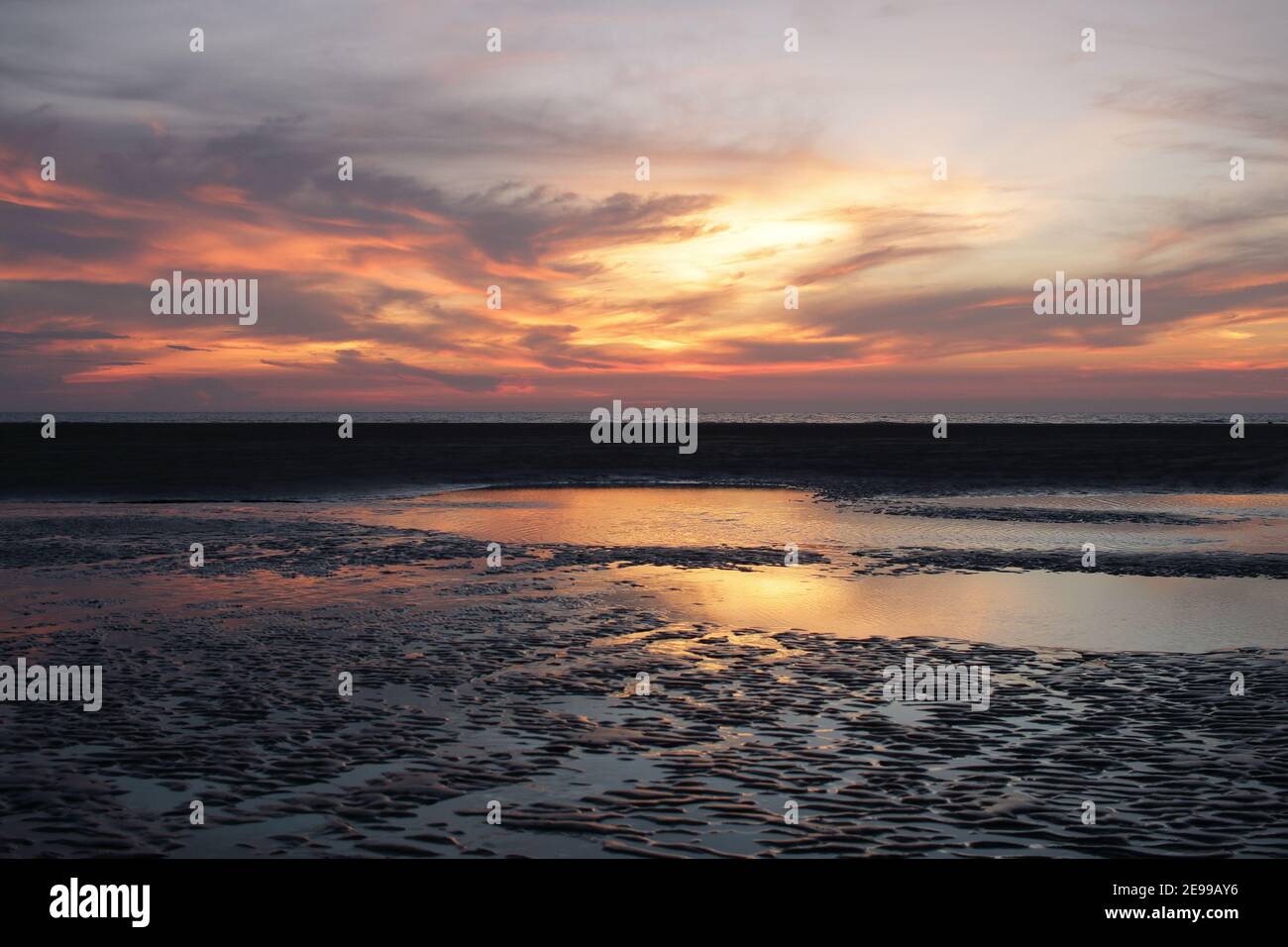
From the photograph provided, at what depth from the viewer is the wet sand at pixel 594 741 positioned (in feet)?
26.1

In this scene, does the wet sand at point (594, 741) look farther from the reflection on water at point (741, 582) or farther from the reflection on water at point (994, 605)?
the reflection on water at point (994, 605)

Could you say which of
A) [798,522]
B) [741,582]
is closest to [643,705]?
[741,582]

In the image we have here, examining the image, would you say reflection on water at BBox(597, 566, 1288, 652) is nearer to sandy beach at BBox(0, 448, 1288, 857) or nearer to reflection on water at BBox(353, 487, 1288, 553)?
sandy beach at BBox(0, 448, 1288, 857)

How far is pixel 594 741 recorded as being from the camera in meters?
10.3

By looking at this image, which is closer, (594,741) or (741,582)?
(594,741)

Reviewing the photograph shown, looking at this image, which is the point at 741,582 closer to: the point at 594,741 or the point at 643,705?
the point at 643,705

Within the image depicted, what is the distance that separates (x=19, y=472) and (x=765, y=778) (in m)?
54.4

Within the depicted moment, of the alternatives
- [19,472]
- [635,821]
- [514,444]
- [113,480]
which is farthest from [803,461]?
[635,821]

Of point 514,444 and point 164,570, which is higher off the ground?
point 514,444

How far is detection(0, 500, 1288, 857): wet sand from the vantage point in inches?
313

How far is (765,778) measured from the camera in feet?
29.9

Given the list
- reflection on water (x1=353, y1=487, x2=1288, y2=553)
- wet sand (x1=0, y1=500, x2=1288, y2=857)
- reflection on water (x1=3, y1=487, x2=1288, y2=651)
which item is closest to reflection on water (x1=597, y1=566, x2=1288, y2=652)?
reflection on water (x1=3, y1=487, x2=1288, y2=651)
